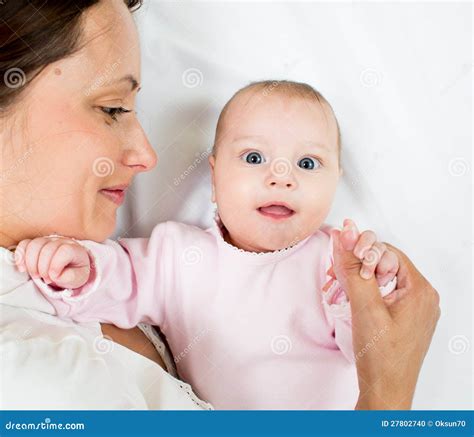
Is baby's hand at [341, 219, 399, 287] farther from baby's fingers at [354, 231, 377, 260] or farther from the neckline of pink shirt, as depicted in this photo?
the neckline of pink shirt

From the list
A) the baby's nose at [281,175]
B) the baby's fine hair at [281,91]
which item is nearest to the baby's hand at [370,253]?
the baby's nose at [281,175]

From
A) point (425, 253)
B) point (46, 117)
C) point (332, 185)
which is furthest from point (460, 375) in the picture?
point (46, 117)

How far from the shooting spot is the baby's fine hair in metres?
1.40

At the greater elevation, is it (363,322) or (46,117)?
(46,117)

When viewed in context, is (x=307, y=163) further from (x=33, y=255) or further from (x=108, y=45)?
(x=33, y=255)

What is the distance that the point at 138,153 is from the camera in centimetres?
131

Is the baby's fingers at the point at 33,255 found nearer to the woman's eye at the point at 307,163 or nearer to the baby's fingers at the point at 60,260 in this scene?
the baby's fingers at the point at 60,260

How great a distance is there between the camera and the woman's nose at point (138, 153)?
4.27ft

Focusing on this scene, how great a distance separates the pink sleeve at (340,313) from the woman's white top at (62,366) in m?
0.31

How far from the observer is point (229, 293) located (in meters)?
1.42

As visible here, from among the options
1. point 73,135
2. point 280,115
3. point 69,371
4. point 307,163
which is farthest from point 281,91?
point 69,371

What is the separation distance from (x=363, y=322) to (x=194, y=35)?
0.75 metres

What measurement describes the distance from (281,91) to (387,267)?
430 mm
